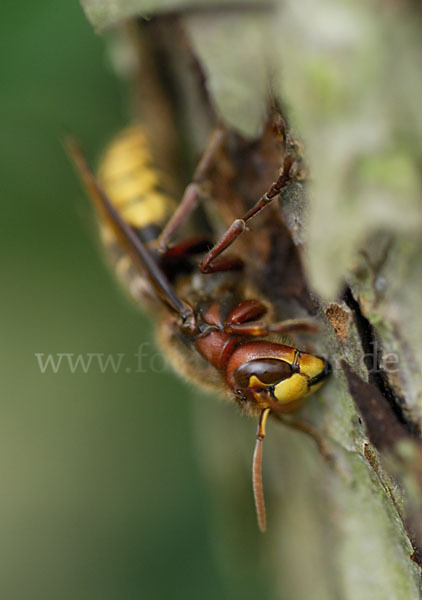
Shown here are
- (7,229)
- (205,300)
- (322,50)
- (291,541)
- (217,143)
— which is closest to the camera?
(322,50)

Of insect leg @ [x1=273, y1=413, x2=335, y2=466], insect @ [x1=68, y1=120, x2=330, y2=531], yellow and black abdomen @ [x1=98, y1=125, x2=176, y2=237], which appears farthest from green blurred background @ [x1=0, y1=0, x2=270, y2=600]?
insect leg @ [x1=273, y1=413, x2=335, y2=466]

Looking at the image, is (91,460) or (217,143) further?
(91,460)

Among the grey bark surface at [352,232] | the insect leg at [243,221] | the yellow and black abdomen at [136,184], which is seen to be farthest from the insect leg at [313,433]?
the yellow and black abdomen at [136,184]

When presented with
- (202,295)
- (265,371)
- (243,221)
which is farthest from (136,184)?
(265,371)

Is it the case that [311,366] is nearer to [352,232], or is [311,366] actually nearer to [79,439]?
[352,232]

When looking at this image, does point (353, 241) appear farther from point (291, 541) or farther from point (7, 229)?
point (7, 229)

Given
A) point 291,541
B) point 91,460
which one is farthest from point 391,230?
point 91,460
